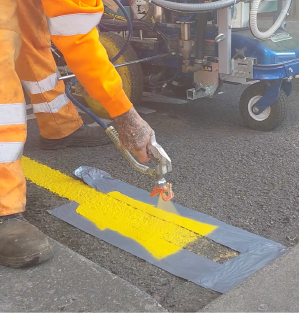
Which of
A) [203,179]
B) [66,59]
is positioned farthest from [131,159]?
[203,179]

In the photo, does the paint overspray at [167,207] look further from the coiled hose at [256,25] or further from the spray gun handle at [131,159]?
the coiled hose at [256,25]

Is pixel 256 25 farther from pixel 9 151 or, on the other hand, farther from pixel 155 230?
pixel 9 151

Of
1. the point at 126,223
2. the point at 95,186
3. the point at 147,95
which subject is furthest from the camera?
the point at 147,95

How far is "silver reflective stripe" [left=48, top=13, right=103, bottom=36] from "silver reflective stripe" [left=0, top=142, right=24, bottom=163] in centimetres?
48

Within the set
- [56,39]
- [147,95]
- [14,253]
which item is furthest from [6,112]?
[147,95]

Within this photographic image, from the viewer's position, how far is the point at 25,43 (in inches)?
112

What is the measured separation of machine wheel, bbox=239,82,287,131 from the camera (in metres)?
3.37

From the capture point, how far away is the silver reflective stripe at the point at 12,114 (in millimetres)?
1916

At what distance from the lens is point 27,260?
183cm

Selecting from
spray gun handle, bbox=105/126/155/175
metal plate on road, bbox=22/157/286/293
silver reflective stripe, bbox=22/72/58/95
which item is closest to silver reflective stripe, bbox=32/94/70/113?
silver reflective stripe, bbox=22/72/58/95

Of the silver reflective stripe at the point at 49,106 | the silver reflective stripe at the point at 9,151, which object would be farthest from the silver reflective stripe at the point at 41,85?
the silver reflective stripe at the point at 9,151

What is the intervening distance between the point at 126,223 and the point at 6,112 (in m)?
0.76

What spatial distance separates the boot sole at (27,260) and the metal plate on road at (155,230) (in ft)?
1.16

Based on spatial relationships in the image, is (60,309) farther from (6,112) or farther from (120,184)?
(120,184)
